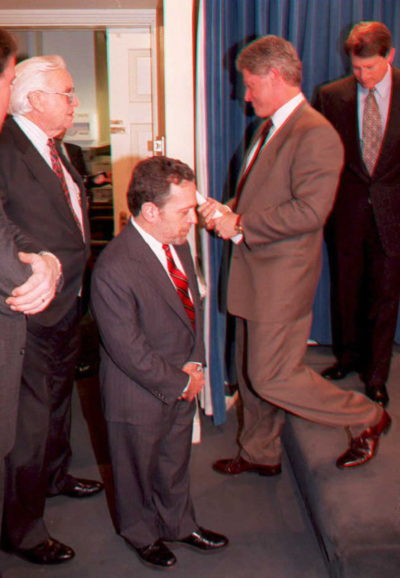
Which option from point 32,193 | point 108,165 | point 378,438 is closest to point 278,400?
point 378,438

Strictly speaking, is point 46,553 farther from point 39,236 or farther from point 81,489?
point 39,236

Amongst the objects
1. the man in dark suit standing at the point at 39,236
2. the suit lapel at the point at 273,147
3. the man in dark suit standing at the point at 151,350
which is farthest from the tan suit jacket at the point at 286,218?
the man in dark suit standing at the point at 39,236

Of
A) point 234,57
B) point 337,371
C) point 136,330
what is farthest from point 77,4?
point 136,330

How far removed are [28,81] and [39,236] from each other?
1.71 feet

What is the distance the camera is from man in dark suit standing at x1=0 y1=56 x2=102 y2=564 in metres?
1.96

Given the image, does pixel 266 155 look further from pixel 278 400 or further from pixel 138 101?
pixel 138 101

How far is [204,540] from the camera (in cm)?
209

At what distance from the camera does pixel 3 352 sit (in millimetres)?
1383

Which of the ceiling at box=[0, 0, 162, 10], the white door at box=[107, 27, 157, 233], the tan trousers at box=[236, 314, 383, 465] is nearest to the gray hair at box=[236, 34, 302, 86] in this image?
the tan trousers at box=[236, 314, 383, 465]

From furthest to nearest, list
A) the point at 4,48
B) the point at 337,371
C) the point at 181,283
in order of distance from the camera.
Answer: the point at 337,371 → the point at 181,283 → the point at 4,48

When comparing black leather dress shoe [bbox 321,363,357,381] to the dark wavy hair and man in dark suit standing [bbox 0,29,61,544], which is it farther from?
the dark wavy hair

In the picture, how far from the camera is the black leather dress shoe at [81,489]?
7.97 feet

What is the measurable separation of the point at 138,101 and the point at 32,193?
3.03 m

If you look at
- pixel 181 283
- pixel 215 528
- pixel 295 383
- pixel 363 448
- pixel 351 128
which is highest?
pixel 351 128
